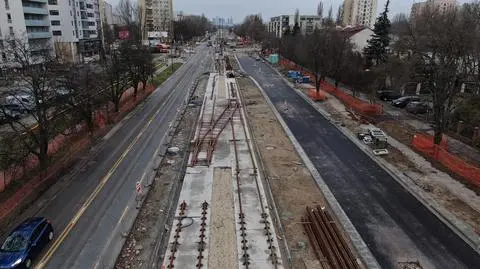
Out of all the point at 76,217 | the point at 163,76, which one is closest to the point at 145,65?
the point at 163,76

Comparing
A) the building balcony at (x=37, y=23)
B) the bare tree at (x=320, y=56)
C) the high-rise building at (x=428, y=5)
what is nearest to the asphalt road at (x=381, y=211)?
the bare tree at (x=320, y=56)

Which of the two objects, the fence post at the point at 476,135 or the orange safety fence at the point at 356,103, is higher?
the fence post at the point at 476,135

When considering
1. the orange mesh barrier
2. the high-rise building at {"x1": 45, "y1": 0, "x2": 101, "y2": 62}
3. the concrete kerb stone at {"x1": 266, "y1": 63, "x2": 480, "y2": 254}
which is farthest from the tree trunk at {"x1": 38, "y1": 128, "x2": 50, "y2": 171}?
the high-rise building at {"x1": 45, "y1": 0, "x2": 101, "y2": 62}

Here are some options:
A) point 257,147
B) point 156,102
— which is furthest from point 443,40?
point 156,102

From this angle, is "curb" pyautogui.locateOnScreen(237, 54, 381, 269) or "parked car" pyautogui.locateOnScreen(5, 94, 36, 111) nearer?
"curb" pyautogui.locateOnScreen(237, 54, 381, 269)

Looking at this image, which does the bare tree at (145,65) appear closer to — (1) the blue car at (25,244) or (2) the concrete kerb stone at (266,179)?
(2) the concrete kerb stone at (266,179)

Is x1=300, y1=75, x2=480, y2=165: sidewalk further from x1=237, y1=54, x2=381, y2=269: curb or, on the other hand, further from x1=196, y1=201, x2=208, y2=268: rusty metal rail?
x1=196, y1=201, x2=208, y2=268: rusty metal rail

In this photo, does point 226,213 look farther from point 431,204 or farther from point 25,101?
point 25,101
